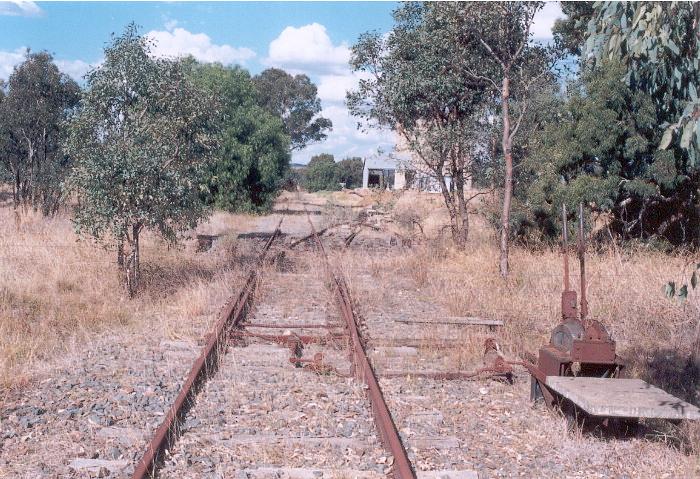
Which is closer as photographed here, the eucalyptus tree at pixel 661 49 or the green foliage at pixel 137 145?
the eucalyptus tree at pixel 661 49

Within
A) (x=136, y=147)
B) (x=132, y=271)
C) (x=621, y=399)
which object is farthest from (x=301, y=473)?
(x=136, y=147)

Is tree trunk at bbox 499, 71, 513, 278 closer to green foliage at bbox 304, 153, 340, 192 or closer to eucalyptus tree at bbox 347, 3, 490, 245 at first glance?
eucalyptus tree at bbox 347, 3, 490, 245

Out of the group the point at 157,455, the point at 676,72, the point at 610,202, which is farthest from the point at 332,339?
the point at 610,202

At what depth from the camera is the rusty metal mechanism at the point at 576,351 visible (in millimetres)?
6676

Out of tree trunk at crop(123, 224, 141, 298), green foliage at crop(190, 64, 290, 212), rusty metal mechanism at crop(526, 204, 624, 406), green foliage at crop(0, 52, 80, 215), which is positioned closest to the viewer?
rusty metal mechanism at crop(526, 204, 624, 406)

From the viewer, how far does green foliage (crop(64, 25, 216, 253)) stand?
12.1 meters

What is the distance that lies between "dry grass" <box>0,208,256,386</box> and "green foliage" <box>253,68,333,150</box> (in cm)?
6920

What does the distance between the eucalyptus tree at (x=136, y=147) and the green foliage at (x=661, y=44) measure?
8013mm

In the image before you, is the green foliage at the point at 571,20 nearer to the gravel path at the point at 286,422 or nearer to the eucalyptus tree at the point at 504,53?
the eucalyptus tree at the point at 504,53

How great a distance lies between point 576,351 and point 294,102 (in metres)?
82.8

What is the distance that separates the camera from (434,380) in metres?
8.06

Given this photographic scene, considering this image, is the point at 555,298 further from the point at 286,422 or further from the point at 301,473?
the point at 301,473

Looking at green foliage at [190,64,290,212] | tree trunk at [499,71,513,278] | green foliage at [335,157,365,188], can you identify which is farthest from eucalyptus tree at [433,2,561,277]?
green foliage at [335,157,365,188]

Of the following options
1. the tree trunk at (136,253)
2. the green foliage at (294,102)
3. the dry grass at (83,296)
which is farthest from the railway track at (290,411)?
the green foliage at (294,102)
